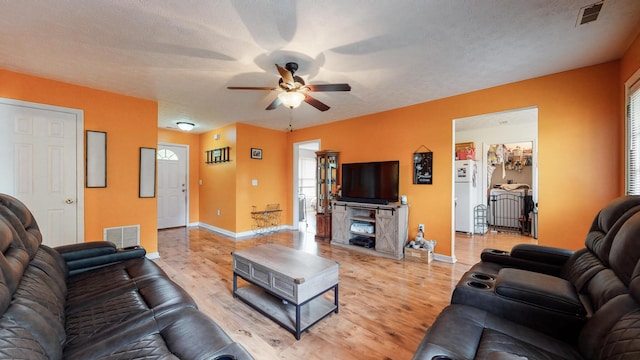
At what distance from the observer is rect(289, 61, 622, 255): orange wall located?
2.61 m

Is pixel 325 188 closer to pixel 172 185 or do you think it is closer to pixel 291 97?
pixel 291 97

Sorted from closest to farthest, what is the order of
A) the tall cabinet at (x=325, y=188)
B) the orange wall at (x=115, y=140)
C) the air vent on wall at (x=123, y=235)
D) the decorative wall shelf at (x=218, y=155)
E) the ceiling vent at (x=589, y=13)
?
the ceiling vent at (x=589, y=13) → the orange wall at (x=115, y=140) → the air vent on wall at (x=123, y=235) → the tall cabinet at (x=325, y=188) → the decorative wall shelf at (x=218, y=155)

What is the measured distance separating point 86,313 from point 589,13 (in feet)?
13.1

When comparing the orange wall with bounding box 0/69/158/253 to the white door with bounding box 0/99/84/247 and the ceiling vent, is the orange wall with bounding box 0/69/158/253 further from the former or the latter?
the ceiling vent

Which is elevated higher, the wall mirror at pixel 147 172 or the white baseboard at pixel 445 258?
the wall mirror at pixel 147 172

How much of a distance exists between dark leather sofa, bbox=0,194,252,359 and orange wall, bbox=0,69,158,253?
1.82m

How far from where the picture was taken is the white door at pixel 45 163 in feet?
9.37

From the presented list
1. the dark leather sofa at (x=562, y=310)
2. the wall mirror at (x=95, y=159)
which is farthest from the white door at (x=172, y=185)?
the dark leather sofa at (x=562, y=310)

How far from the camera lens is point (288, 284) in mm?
2000

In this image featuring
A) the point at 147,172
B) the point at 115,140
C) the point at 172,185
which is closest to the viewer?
the point at 115,140

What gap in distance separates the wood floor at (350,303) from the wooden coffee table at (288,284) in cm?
8

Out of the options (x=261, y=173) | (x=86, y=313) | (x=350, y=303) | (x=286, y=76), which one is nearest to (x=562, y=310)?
(x=350, y=303)

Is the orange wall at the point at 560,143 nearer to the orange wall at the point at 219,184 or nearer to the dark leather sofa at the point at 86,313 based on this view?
the dark leather sofa at the point at 86,313

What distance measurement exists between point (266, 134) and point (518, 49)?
4.74 meters
